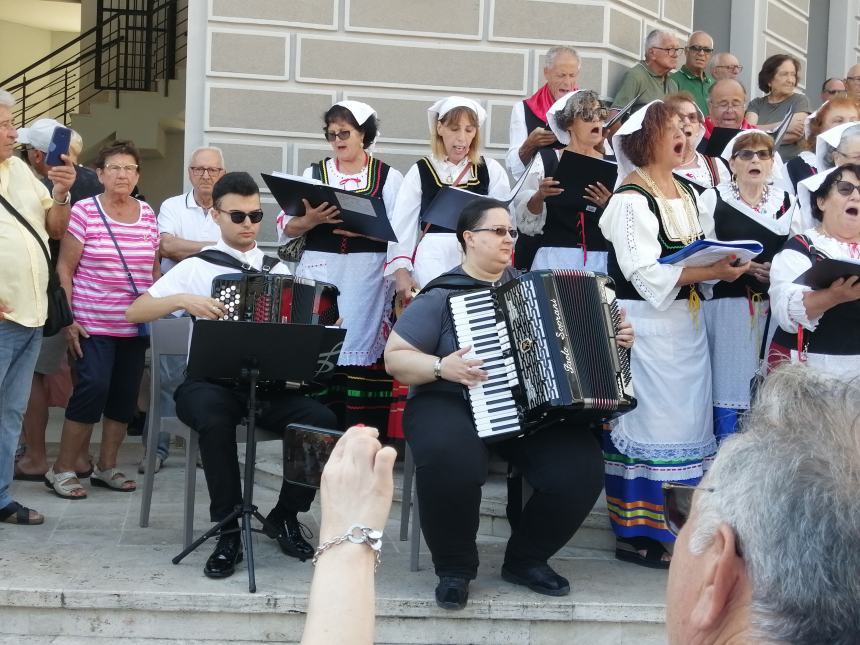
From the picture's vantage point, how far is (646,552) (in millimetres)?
5355

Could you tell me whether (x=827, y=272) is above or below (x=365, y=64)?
below

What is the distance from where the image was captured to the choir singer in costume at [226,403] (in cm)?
496

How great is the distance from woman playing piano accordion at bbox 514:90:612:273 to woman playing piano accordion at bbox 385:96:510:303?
0.21 metres

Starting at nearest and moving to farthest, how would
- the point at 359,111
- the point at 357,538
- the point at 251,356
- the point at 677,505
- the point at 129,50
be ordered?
the point at 357,538, the point at 677,505, the point at 251,356, the point at 359,111, the point at 129,50

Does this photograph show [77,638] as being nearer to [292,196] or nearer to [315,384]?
[315,384]

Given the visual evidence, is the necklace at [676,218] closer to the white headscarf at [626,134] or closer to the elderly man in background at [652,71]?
the white headscarf at [626,134]

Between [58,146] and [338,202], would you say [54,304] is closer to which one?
[58,146]

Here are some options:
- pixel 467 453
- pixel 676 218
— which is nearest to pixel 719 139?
pixel 676 218

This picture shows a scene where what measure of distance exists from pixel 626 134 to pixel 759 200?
81cm

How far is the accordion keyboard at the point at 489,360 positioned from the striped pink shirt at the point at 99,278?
2.16m

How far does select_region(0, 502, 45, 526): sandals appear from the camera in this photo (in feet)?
18.2

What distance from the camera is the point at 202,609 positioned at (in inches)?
181

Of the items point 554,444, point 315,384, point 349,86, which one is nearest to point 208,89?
point 349,86

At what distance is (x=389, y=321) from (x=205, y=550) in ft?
5.23
